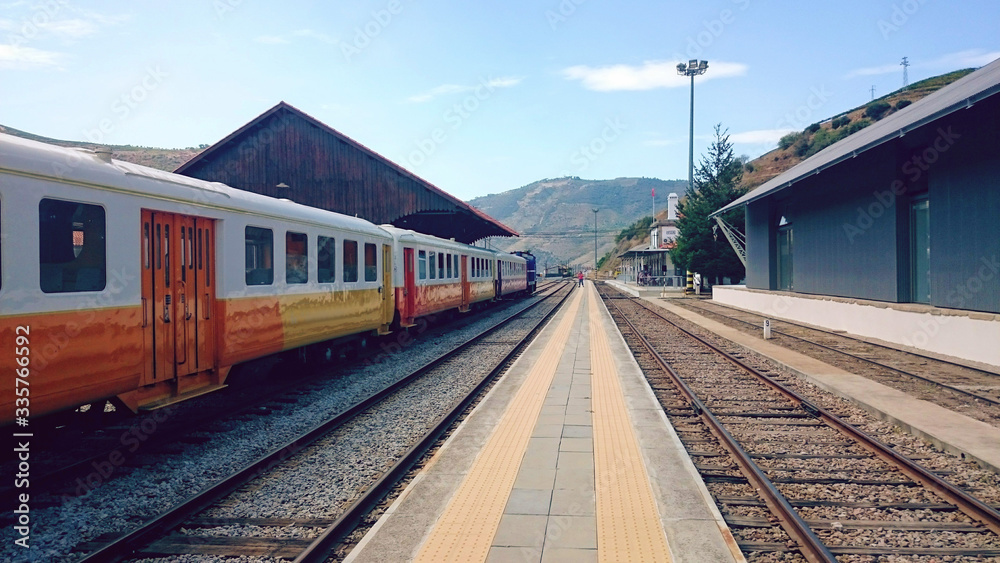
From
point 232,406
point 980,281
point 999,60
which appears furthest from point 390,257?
point 999,60

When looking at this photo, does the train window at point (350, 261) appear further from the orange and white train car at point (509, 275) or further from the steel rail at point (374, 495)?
the orange and white train car at point (509, 275)

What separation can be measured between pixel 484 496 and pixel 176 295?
454cm

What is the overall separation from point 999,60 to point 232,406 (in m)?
20.3

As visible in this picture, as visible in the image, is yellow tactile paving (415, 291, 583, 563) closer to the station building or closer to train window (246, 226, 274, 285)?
train window (246, 226, 274, 285)

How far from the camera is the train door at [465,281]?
23797 millimetres

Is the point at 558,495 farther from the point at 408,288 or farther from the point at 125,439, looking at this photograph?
the point at 408,288

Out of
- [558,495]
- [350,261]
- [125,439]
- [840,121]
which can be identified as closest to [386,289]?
[350,261]

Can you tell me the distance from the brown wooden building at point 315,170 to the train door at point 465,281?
351 centimetres

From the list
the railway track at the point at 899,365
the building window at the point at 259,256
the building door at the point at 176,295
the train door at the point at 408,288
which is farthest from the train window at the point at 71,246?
the railway track at the point at 899,365

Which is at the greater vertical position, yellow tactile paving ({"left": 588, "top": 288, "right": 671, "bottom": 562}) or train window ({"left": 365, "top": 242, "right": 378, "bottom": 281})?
train window ({"left": 365, "top": 242, "right": 378, "bottom": 281})

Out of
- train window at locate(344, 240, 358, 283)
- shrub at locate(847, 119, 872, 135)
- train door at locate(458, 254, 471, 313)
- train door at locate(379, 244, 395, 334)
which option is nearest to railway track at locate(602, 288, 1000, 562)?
train window at locate(344, 240, 358, 283)

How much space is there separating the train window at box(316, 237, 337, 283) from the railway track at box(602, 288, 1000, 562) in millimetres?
6213

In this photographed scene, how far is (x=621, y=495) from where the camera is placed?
5262 mm

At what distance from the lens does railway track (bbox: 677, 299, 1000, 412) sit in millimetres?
9617
